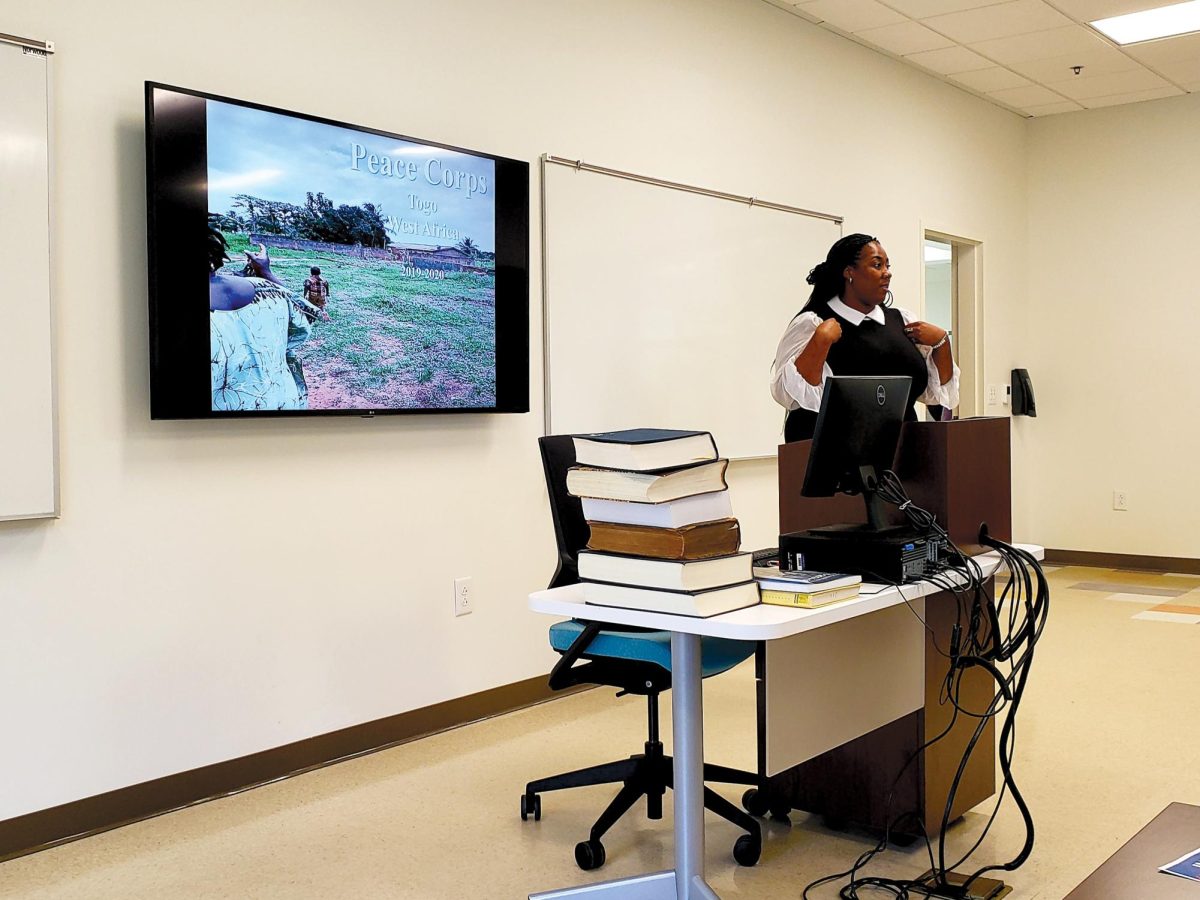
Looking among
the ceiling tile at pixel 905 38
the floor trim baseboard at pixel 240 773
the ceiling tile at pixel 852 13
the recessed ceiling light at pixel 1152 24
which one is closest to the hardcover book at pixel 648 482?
the floor trim baseboard at pixel 240 773

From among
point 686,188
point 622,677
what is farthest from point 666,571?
point 686,188

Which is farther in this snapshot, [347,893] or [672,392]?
[672,392]

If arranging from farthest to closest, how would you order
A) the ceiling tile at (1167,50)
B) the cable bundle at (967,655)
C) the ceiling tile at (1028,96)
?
the ceiling tile at (1028,96), the ceiling tile at (1167,50), the cable bundle at (967,655)

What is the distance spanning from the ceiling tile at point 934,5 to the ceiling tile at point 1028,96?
1652 millimetres

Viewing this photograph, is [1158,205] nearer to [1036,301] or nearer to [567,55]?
[1036,301]

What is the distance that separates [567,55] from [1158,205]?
14.8 feet

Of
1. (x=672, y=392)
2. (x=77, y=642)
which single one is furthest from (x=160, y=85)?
(x=672, y=392)

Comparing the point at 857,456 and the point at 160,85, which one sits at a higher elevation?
the point at 160,85

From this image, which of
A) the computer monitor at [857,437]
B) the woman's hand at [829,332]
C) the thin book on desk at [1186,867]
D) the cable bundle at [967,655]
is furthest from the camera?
the woman's hand at [829,332]

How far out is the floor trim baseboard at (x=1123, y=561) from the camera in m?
6.90

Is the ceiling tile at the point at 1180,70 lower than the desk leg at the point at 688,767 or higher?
higher

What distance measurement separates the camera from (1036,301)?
7484 mm

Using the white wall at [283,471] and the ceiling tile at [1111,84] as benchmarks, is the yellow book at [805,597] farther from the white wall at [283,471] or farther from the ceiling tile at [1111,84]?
the ceiling tile at [1111,84]

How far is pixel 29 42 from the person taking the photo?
2684 mm
